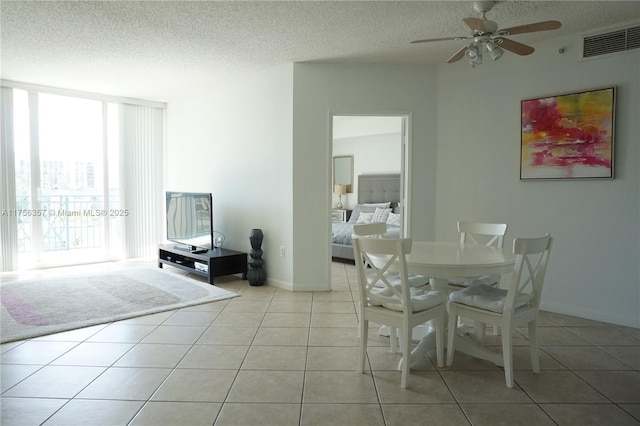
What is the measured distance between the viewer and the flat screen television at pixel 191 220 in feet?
16.6

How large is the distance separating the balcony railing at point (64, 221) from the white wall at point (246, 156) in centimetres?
144

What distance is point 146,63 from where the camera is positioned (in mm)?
4496

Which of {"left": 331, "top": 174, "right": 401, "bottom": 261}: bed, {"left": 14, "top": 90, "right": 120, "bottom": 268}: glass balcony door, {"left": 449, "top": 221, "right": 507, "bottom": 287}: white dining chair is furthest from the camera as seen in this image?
{"left": 331, "top": 174, "right": 401, "bottom": 261}: bed

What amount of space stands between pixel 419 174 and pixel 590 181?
158cm

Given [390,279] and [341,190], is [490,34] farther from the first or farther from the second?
[341,190]

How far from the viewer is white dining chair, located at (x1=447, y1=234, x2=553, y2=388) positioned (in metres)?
2.34

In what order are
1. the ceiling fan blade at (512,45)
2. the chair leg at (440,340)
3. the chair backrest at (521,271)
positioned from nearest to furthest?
the chair backrest at (521,271), the chair leg at (440,340), the ceiling fan blade at (512,45)

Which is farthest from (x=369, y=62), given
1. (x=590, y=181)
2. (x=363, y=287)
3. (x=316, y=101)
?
(x=363, y=287)

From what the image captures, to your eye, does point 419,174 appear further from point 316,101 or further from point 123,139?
point 123,139

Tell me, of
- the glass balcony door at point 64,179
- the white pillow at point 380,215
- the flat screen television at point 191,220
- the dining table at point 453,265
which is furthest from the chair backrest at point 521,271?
the glass balcony door at point 64,179

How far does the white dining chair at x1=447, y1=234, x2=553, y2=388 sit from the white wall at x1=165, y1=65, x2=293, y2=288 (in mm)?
2325

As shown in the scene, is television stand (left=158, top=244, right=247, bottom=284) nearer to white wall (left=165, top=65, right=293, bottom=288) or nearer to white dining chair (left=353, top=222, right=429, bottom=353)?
white wall (left=165, top=65, right=293, bottom=288)

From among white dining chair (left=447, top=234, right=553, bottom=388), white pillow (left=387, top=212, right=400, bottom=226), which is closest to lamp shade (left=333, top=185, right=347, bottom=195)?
white pillow (left=387, top=212, right=400, bottom=226)

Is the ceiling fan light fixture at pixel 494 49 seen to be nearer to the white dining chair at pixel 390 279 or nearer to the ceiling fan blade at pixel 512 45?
the ceiling fan blade at pixel 512 45
